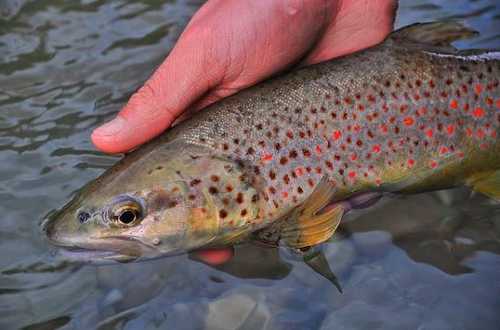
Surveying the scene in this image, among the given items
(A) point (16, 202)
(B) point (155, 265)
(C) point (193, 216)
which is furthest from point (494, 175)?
(A) point (16, 202)

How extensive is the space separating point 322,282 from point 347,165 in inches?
22.4

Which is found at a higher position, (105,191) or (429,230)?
(105,191)

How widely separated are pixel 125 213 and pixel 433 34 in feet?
5.32

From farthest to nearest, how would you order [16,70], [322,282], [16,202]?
[16,70], [16,202], [322,282]

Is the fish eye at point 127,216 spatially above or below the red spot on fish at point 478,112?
below

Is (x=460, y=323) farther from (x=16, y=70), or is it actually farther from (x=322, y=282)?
(x=16, y=70)

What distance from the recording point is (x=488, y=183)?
285 centimetres

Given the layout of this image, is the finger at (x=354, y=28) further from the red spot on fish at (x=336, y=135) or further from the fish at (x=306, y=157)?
the red spot on fish at (x=336, y=135)

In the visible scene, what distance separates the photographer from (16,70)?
4.18 m

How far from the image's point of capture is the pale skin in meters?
2.64

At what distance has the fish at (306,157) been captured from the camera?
7.80 ft

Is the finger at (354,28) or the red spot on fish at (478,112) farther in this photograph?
the finger at (354,28)

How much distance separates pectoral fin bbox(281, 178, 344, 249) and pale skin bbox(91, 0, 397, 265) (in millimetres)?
391

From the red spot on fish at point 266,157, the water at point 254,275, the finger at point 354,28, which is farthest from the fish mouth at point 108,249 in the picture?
→ the finger at point 354,28
